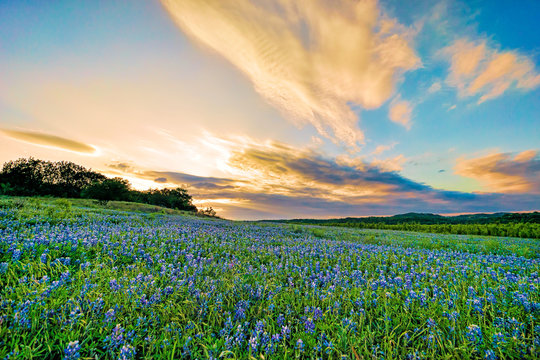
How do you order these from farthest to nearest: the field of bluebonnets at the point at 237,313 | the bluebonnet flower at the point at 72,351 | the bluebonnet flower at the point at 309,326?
the bluebonnet flower at the point at 309,326 → the field of bluebonnets at the point at 237,313 → the bluebonnet flower at the point at 72,351

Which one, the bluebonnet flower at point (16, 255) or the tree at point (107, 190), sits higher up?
the tree at point (107, 190)

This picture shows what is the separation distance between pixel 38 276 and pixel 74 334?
206 centimetres

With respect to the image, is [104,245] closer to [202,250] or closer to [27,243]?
[27,243]

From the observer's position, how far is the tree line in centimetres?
5497

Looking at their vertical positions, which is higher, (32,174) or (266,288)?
(32,174)

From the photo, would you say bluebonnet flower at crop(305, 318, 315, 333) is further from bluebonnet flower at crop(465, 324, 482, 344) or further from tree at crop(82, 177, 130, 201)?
tree at crop(82, 177, 130, 201)

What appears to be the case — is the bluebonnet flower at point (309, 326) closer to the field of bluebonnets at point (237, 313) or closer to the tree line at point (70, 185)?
the field of bluebonnets at point (237, 313)

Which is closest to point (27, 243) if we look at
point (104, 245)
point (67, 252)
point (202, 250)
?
point (67, 252)

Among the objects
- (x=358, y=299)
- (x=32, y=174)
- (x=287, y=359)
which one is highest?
(x=32, y=174)

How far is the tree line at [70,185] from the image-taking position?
180ft

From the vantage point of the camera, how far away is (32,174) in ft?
211

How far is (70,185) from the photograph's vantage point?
6994 cm

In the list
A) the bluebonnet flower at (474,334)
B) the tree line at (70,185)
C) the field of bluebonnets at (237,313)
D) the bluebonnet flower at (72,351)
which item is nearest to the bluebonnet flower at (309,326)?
the field of bluebonnets at (237,313)

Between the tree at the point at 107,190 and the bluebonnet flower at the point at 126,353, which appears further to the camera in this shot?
the tree at the point at 107,190
